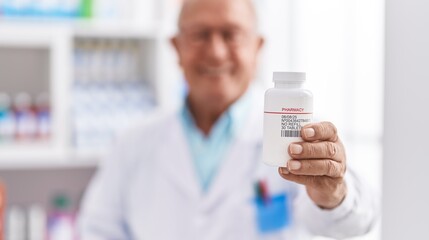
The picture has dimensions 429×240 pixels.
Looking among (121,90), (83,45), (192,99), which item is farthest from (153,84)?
(192,99)

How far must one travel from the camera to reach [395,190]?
31.9 inches

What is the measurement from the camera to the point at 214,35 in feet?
5.32

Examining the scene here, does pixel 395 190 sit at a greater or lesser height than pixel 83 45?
lesser

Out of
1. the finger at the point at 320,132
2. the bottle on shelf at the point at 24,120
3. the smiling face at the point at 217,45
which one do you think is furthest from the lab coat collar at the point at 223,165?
the bottle on shelf at the point at 24,120

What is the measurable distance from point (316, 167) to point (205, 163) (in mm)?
971

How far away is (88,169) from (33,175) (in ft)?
0.83

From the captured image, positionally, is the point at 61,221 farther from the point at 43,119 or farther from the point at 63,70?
the point at 63,70

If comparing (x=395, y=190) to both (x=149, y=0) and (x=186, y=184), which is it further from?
(x=149, y=0)

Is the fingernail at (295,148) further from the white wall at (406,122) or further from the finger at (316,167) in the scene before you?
the white wall at (406,122)

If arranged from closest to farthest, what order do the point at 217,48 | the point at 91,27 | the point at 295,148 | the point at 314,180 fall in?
the point at 295,148
the point at 314,180
the point at 217,48
the point at 91,27

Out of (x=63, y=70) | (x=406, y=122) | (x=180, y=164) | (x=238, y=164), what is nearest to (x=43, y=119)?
(x=63, y=70)

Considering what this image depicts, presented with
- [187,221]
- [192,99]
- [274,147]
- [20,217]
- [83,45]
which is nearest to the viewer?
[274,147]

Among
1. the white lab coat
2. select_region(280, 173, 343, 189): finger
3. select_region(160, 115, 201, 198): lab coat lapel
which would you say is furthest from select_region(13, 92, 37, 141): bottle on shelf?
select_region(280, 173, 343, 189): finger

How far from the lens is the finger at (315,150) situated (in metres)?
0.77
